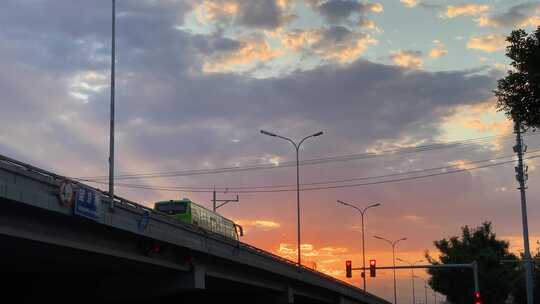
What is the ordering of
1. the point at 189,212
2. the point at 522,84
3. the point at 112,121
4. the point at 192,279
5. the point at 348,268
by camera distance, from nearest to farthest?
the point at 522,84, the point at 112,121, the point at 192,279, the point at 189,212, the point at 348,268

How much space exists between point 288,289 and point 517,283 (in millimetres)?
43655

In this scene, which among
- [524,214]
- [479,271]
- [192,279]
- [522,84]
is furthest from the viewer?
[479,271]

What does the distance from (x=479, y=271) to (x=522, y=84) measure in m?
69.6

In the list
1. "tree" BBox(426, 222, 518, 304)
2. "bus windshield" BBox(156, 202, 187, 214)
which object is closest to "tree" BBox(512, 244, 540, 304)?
"tree" BBox(426, 222, 518, 304)

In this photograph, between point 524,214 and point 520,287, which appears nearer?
point 524,214

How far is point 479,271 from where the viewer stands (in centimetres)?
8662

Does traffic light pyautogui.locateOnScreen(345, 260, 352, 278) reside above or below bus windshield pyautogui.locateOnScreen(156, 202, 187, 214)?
below

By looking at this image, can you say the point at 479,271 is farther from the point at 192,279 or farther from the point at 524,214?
the point at 192,279

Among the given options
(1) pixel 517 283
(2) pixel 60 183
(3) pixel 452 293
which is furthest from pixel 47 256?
(1) pixel 517 283

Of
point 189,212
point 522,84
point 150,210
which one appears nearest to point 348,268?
point 189,212

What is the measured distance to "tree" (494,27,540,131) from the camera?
2086 cm

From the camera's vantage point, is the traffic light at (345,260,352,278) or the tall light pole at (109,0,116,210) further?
the traffic light at (345,260,352,278)

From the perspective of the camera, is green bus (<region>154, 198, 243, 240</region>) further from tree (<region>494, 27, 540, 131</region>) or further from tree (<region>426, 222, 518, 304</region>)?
tree (<region>426, 222, 518, 304</region>)

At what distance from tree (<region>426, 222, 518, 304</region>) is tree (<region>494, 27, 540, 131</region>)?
209 feet
